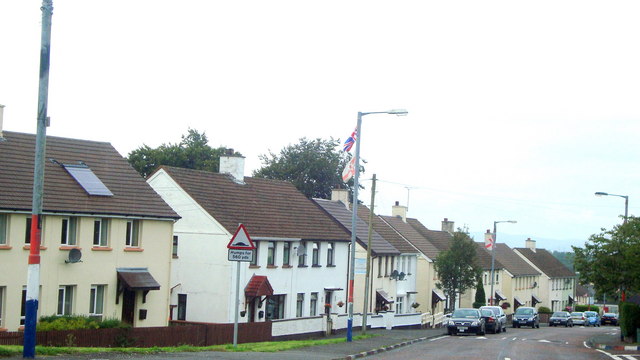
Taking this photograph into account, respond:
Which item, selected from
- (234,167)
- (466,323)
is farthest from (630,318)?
(234,167)

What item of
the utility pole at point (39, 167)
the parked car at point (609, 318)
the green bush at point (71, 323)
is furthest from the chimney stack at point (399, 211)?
the utility pole at point (39, 167)

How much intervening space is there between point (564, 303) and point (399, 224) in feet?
180

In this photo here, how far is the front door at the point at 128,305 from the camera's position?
111 feet

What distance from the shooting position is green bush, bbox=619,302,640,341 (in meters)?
40.2

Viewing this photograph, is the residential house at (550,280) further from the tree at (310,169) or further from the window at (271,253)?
the window at (271,253)

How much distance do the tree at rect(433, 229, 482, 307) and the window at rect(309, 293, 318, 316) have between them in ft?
56.4

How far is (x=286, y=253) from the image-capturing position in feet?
142

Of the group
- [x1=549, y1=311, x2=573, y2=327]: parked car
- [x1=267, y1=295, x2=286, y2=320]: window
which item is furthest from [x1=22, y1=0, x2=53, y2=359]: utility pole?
[x1=549, y1=311, x2=573, y2=327]: parked car

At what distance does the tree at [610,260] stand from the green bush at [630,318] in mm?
980

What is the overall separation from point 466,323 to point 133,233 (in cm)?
2045

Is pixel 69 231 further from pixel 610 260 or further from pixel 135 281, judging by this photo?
pixel 610 260

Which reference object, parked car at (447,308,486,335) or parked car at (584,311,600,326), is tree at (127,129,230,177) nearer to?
parked car at (447,308,486,335)

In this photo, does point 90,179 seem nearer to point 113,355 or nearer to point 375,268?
point 113,355

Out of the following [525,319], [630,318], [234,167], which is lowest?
[525,319]
